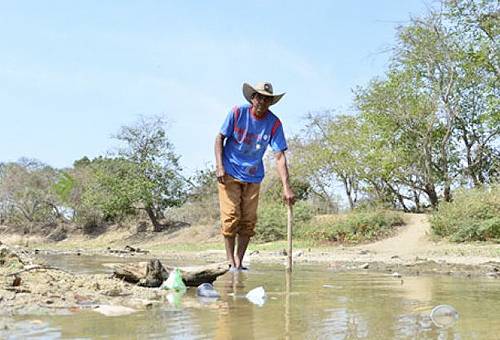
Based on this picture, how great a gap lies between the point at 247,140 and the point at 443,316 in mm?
3144

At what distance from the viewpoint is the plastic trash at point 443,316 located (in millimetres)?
2934

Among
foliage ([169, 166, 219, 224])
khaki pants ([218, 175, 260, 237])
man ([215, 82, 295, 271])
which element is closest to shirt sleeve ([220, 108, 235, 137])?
man ([215, 82, 295, 271])

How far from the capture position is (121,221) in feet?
135

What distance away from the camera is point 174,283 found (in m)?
4.36

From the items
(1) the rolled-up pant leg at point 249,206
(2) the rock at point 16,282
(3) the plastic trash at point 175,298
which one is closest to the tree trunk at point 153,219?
(1) the rolled-up pant leg at point 249,206

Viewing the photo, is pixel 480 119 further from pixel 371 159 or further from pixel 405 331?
pixel 405 331

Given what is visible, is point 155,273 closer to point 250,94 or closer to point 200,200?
point 250,94

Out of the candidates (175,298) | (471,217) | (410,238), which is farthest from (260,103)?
(410,238)

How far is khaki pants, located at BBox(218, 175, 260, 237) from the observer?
19.3ft

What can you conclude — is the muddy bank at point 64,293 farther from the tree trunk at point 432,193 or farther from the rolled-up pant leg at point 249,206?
the tree trunk at point 432,193

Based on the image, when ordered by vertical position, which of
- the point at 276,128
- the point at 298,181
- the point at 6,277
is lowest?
the point at 6,277

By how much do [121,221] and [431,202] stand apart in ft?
73.3

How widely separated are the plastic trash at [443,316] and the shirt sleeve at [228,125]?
3.16 m

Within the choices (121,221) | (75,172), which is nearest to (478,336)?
(121,221)
